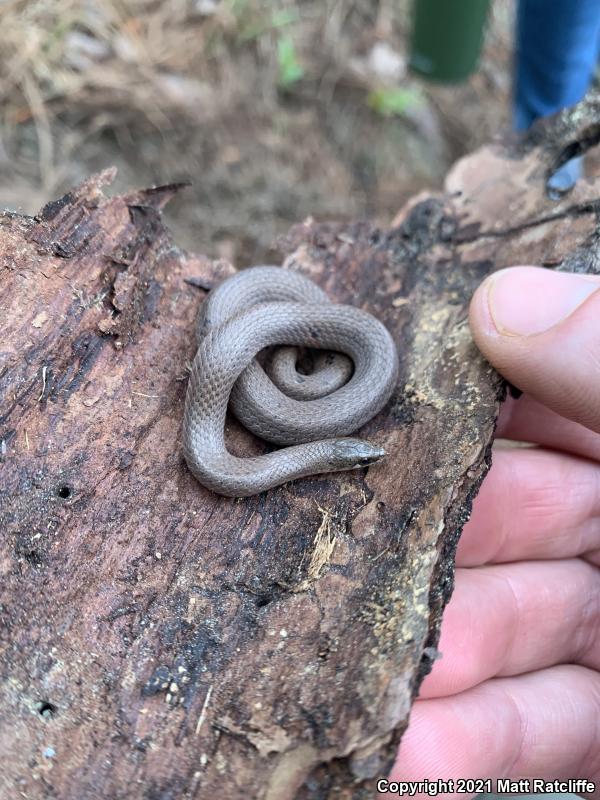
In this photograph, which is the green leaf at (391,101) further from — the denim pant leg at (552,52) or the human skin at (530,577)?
the human skin at (530,577)

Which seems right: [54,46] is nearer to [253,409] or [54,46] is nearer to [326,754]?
[253,409]

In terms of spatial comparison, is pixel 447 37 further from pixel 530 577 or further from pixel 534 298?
pixel 530 577

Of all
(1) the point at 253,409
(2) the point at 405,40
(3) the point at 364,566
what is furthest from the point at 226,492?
(2) the point at 405,40

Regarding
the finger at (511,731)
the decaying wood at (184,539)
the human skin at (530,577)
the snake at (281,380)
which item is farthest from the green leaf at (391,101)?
the finger at (511,731)

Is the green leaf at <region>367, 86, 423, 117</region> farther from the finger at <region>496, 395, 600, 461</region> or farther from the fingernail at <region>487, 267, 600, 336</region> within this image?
the fingernail at <region>487, 267, 600, 336</region>

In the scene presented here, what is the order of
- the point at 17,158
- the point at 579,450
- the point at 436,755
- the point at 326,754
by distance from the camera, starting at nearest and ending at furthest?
the point at 326,754 → the point at 436,755 → the point at 579,450 → the point at 17,158

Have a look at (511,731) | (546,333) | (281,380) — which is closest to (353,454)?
(281,380)
